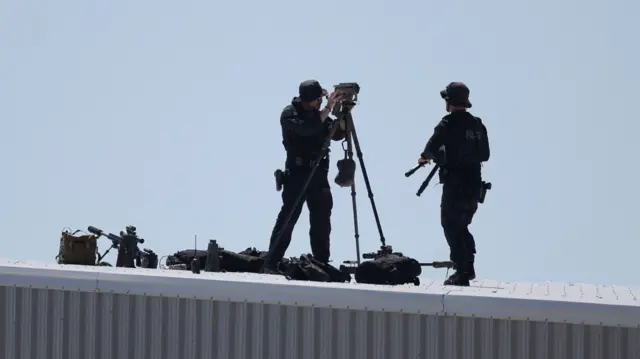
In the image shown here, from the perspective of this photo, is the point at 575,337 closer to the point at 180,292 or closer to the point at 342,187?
the point at 180,292

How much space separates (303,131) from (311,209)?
0.82 metres

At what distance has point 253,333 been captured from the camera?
8695 mm

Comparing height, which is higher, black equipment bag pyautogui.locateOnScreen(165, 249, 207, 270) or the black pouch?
the black pouch

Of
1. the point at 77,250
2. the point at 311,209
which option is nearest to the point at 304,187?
the point at 311,209

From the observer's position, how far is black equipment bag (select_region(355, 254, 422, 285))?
9203mm

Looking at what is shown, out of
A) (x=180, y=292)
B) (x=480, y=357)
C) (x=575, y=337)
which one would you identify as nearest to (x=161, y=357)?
(x=180, y=292)

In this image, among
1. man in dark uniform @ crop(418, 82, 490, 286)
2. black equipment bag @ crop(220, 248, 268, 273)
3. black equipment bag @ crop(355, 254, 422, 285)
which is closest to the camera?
black equipment bag @ crop(355, 254, 422, 285)

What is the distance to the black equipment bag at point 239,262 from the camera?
11.9m

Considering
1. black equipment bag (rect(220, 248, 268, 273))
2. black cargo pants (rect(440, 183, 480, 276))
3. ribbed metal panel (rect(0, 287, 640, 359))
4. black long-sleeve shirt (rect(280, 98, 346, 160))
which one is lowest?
ribbed metal panel (rect(0, 287, 640, 359))

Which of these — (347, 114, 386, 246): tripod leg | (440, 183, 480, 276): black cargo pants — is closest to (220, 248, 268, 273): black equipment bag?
(347, 114, 386, 246): tripod leg

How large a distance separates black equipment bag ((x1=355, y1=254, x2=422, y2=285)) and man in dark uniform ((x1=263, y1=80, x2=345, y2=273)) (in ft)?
7.42

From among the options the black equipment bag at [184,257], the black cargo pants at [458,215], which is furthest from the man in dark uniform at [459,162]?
the black equipment bag at [184,257]

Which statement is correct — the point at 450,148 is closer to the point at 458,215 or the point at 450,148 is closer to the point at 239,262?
the point at 458,215

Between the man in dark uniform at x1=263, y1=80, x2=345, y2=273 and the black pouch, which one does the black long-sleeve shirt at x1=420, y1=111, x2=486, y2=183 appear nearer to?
the black pouch
